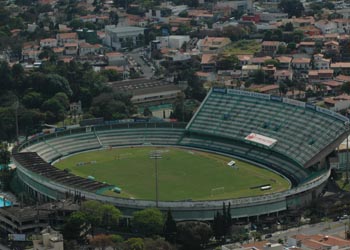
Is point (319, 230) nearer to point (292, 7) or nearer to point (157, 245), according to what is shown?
point (157, 245)

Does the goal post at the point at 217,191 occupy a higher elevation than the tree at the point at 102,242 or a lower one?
lower

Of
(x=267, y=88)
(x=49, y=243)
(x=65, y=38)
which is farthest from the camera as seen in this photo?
(x=65, y=38)

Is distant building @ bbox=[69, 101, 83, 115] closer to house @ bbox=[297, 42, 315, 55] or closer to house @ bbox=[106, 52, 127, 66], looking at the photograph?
house @ bbox=[106, 52, 127, 66]

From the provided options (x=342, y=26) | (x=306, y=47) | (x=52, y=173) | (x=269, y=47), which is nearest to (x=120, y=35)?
(x=269, y=47)

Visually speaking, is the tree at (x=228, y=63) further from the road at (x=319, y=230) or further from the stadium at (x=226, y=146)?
the road at (x=319, y=230)

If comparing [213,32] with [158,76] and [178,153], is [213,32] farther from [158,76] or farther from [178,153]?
[178,153]

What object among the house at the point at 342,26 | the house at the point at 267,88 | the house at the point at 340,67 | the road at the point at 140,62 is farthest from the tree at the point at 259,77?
the house at the point at 342,26

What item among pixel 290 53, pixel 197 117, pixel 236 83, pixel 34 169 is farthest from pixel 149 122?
pixel 290 53
